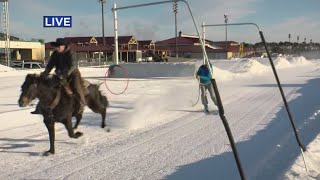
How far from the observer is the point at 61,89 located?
8.81 m

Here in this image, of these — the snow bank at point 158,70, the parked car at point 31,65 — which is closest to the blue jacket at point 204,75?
the snow bank at point 158,70

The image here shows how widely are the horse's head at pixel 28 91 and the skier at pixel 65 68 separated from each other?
29cm

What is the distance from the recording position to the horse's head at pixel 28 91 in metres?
8.23

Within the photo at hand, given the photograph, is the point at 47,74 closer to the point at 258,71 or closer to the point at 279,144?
the point at 279,144

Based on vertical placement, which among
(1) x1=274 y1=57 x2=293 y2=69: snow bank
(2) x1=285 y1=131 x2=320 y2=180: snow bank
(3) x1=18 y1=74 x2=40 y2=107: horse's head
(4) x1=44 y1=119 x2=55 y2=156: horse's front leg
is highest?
(1) x1=274 y1=57 x2=293 y2=69: snow bank

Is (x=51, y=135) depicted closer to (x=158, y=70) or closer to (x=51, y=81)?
(x=51, y=81)

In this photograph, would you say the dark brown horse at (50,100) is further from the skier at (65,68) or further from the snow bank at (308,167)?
the snow bank at (308,167)

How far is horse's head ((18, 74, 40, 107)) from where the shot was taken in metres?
8.23

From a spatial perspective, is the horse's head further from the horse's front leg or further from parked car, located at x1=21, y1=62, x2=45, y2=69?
parked car, located at x1=21, y1=62, x2=45, y2=69

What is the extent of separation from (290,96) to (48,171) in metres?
14.8


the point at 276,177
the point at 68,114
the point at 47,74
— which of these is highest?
the point at 47,74

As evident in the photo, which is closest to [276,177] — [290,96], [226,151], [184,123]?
[226,151]

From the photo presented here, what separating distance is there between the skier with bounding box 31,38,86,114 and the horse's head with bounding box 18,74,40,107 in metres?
0.29

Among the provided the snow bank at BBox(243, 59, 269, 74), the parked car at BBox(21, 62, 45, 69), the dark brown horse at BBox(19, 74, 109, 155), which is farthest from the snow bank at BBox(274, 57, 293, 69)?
the dark brown horse at BBox(19, 74, 109, 155)
